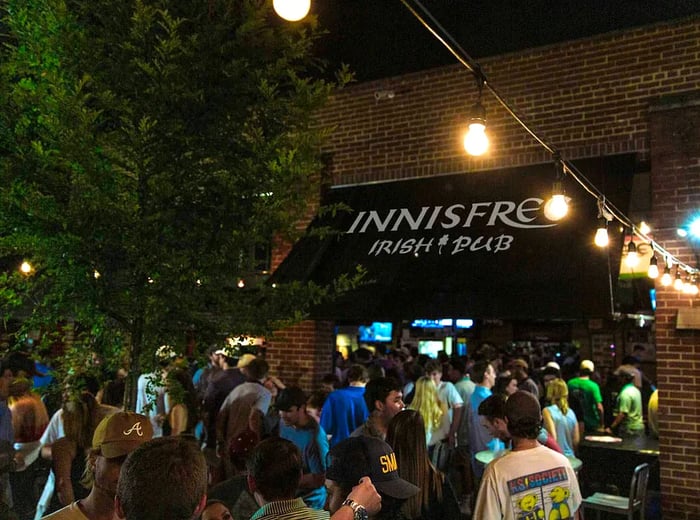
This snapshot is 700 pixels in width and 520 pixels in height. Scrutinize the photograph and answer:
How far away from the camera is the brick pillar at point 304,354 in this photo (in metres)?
9.64

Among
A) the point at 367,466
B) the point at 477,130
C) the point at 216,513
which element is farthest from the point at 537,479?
the point at 477,130

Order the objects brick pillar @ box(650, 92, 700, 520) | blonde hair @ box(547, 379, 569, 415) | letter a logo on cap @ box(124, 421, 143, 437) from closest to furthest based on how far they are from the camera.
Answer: letter a logo on cap @ box(124, 421, 143, 437) → brick pillar @ box(650, 92, 700, 520) → blonde hair @ box(547, 379, 569, 415)

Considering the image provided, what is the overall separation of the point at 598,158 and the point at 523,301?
225 centimetres

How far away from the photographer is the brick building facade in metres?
7.19

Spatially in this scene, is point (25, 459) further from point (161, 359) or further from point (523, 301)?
point (523, 301)

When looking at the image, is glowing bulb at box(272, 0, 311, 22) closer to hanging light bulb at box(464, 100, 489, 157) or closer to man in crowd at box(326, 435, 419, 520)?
hanging light bulb at box(464, 100, 489, 157)

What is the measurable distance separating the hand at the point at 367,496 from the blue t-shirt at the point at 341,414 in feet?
13.4

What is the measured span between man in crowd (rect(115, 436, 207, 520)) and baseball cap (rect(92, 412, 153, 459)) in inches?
29.6

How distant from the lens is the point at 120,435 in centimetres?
280

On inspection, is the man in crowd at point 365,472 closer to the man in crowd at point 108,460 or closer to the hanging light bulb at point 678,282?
the man in crowd at point 108,460

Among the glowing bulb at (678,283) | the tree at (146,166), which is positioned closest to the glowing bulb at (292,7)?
the tree at (146,166)

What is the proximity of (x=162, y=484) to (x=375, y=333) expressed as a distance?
65.3ft

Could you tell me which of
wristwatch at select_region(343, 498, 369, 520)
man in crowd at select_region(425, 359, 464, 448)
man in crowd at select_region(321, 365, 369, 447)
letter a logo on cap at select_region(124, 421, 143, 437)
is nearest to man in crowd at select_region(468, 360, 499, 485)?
man in crowd at select_region(425, 359, 464, 448)

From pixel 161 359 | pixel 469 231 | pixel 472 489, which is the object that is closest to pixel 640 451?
pixel 472 489
